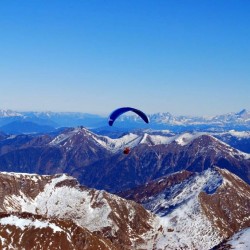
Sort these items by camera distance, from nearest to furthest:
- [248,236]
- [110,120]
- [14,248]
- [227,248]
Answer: [110,120] < [227,248] < [248,236] < [14,248]

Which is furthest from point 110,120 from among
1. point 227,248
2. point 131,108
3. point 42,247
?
point 42,247

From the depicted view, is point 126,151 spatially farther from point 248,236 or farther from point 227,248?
point 248,236

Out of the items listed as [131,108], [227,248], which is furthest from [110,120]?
[227,248]

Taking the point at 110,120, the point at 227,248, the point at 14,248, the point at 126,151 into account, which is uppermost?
the point at 110,120

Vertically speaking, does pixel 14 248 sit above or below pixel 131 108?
below

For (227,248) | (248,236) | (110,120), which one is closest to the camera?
(110,120)

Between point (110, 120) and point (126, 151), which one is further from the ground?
point (110, 120)

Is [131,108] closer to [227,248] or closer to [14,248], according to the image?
[227,248]

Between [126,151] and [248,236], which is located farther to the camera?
[248,236]

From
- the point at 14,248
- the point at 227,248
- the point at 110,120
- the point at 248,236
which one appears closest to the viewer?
the point at 110,120
